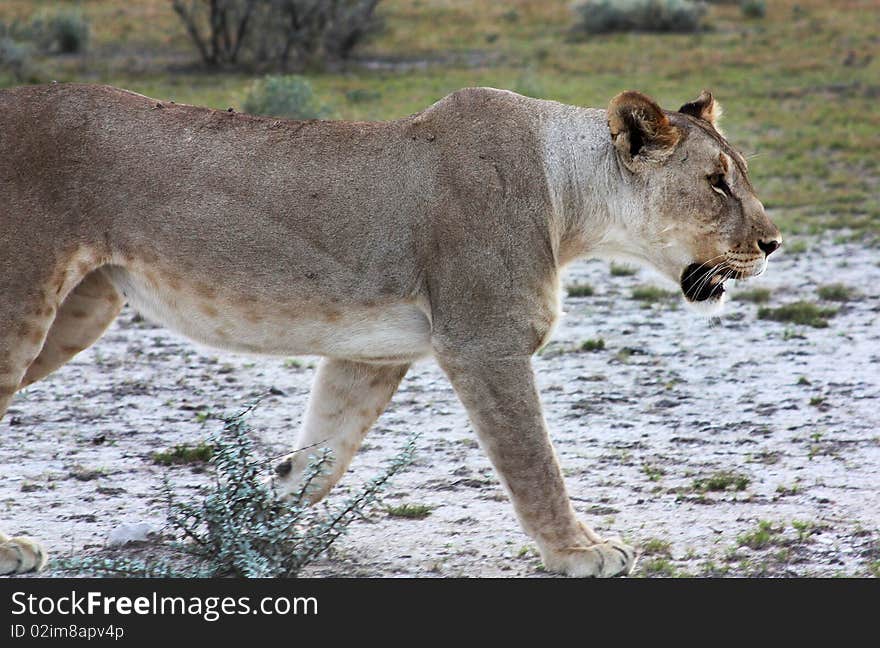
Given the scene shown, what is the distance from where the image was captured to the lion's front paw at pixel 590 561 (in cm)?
488

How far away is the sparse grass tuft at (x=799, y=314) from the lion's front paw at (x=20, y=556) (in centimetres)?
524


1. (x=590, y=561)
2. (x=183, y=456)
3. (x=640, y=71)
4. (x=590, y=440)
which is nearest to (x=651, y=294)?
(x=590, y=440)

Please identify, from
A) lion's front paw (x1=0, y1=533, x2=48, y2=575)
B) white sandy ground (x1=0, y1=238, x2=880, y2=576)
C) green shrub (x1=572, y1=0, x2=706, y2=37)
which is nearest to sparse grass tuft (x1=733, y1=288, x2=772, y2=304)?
white sandy ground (x1=0, y1=238, x2=880, y2=576)

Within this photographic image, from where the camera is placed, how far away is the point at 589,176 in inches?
202

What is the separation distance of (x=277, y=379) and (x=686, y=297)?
3224 mm

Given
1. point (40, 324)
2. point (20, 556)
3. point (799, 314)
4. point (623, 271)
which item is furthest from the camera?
point (623, 271)

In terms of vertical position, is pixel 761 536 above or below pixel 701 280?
below

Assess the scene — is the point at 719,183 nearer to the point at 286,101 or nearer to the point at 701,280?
the point at 701,280

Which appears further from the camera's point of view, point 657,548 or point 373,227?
point 657,548

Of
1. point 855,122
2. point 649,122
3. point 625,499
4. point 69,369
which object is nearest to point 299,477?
point 625,499

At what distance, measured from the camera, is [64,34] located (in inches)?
921

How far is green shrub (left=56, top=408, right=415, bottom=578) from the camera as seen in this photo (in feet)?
15.8

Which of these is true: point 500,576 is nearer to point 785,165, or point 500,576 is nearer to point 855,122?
point 785,165

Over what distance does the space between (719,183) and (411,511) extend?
→ 6.02 ft
